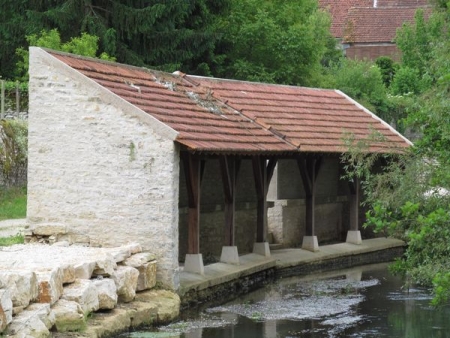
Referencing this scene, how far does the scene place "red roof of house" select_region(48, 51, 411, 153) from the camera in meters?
16.0

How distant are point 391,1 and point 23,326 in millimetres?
44462

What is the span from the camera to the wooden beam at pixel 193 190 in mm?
16031

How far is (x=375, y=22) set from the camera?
49125 mm

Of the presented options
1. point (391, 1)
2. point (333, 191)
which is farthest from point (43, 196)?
point (391, 1)

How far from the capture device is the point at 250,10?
34.9m

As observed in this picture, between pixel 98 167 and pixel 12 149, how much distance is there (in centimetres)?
749

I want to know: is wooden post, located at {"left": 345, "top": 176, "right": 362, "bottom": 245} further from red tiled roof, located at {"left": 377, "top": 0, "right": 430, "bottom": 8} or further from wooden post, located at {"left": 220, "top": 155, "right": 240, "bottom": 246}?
red tiled roof, located at {"left": 377, "top": 0, "right": 430, "bottom": 8}

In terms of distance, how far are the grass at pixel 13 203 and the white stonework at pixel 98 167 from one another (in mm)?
5250

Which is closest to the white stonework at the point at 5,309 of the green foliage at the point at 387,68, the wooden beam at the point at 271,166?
the wooden beam at the point at 271,166

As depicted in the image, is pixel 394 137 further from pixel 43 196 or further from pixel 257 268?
pixel 43 196

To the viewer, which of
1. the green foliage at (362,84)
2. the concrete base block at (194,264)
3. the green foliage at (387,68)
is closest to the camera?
the concrete base block at (194,264)

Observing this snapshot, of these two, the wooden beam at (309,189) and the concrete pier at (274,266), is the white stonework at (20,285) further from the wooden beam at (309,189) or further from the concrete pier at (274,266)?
the wooden beam at (309,189)

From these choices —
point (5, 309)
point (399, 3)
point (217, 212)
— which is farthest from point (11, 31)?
point (399, 3)

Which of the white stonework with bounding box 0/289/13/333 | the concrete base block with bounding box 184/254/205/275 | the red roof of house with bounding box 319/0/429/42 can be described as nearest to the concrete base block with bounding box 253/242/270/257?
the concrete base block with bounding box 184/254/205/275
